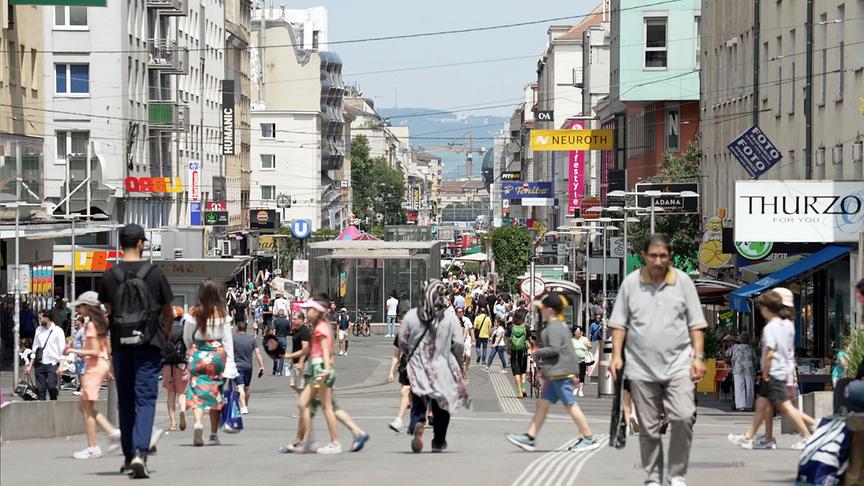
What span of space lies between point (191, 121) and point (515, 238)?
28.0 metres

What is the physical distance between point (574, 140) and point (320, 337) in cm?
5528

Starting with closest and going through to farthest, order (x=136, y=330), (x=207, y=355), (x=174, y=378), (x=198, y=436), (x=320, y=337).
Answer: (x=136, y=330) < (x=320, y=337) < (x=207, y=355) < (x=198, y=436) < (x=174, y=378)

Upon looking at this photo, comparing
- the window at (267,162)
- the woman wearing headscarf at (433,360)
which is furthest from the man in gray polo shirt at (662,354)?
the window at (267,162)

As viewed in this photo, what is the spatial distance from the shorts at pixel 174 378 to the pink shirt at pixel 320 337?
473cm

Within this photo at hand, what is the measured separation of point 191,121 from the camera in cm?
9325

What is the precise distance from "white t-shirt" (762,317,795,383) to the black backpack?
6.45 metres

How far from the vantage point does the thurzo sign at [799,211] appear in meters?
29.1

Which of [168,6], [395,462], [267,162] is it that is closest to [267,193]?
[267,162]

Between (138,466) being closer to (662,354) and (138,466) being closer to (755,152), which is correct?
(662,354)

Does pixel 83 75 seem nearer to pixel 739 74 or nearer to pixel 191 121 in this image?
pixel 191 121

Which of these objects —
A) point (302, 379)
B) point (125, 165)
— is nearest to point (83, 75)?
point (125, 165)

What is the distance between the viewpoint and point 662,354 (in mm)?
10727

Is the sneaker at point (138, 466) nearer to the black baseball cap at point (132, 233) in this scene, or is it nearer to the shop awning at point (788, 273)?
the black baseball cap at point (132, 233)

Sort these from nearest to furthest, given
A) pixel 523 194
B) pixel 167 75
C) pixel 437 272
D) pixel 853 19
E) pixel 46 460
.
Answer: pixel 46 460
pixel 853 19
pixel 437 272
pixel 167 75
pixel 523 194
